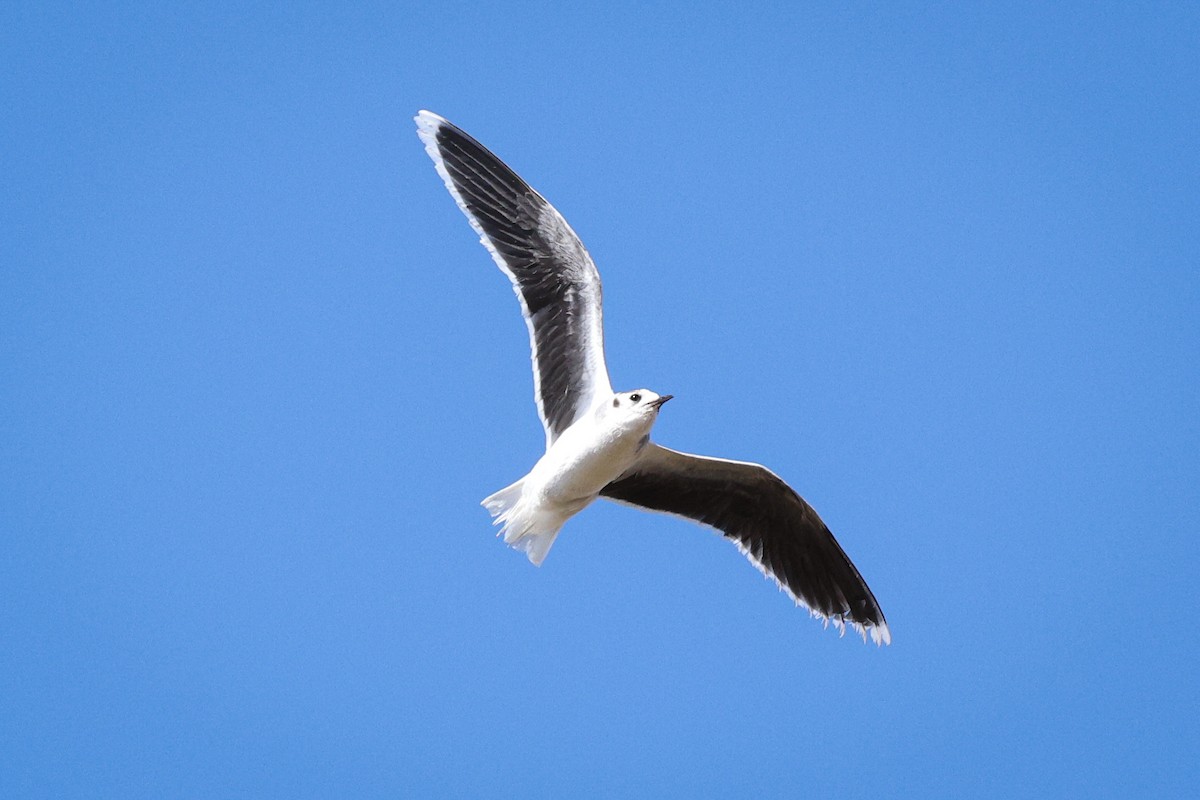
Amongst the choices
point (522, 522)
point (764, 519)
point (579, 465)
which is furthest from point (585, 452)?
point (764, 519)

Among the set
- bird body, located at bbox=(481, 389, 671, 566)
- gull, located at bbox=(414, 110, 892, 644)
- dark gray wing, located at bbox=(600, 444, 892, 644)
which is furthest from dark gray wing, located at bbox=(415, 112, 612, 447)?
dark gray wing, located at bbox=(600, 444, 892, 644)

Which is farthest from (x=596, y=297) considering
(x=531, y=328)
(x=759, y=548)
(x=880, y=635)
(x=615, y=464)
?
(x=880, y=635)

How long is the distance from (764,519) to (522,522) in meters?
1.53

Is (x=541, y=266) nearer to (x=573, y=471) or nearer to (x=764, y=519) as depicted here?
(x=573, y=471)

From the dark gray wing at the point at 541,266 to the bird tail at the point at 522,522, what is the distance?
387 millimetres

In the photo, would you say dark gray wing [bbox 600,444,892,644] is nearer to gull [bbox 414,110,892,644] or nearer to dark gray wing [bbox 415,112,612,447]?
gull [bbox 414,110,892,644]

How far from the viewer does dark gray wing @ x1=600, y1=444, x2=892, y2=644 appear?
9.52 m

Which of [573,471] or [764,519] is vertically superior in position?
[764,519]

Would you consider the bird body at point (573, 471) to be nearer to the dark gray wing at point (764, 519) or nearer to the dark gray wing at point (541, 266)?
the dark gray wing at point (541, 266)

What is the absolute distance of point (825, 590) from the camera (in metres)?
9.97

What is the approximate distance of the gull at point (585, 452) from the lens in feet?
29.5

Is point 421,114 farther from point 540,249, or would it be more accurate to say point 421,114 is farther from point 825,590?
point 825,590

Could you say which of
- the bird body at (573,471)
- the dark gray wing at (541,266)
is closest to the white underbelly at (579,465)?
the bird body at (573,471)

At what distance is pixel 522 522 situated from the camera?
30.0 ft
